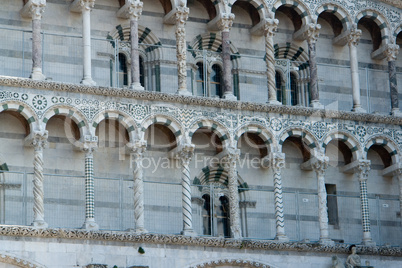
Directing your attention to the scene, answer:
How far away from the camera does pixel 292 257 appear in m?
26.7

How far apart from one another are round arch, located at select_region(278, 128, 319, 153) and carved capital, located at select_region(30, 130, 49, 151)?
5.44 m

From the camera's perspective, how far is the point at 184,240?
2566cm

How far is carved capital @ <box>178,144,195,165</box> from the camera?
26373 millimetres

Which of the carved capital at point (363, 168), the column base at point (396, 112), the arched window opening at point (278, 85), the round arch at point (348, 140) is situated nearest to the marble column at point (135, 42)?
the arched window opening at point (278, 85)

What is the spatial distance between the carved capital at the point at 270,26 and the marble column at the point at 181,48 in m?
1.96

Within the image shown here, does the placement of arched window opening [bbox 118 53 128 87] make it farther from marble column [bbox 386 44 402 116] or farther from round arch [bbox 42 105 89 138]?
marble column [bbox 386 44 402 116]

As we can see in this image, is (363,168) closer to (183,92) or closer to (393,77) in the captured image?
(393,77)

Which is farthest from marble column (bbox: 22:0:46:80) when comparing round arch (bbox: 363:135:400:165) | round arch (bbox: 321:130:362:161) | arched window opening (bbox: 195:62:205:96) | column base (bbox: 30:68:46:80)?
round arch (bbox: 363:135:400:165)

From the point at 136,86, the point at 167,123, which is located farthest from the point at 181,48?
the point at 167,123

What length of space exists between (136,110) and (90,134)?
1.21 meters

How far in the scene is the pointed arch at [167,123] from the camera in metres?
26.2

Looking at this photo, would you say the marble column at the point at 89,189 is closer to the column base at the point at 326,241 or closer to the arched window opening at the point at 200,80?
the arched window opening at the point at 200,80

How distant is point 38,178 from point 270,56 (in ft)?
20.8

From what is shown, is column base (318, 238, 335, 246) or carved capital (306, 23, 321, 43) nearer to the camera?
column base (318, 238, 335, 246)
